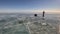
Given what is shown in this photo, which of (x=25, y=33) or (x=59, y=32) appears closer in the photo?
(x=25, y=33)

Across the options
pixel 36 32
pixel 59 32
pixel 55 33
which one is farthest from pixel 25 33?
pixel 59 32

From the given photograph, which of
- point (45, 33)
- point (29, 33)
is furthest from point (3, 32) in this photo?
point (45, 33)

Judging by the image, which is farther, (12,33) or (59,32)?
(59,32)

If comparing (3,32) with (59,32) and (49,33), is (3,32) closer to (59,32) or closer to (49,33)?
(49,33)

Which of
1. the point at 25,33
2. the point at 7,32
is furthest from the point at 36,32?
the point at 7,32

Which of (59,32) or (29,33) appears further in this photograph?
(59,32)

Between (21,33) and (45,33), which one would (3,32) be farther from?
(45,33)

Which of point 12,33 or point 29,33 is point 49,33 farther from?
point 12,33
